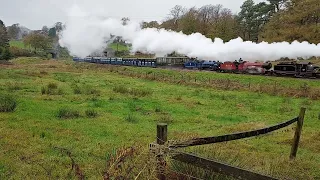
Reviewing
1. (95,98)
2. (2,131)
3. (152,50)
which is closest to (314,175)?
(2,131)

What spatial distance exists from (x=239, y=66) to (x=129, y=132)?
35302 mm

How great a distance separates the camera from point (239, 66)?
45156mm

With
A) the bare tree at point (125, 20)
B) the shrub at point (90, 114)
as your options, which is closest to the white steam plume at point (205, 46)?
the bare tree at point (125, 20)

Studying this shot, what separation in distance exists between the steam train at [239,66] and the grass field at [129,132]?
14.6 m

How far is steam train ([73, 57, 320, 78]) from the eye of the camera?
3710 centimetres

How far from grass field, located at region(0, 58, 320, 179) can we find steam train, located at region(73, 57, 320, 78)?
14.6 metres

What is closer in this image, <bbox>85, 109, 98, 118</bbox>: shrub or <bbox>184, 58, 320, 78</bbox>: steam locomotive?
<bbox>85, 109, 98, 118</bbox>: shrub

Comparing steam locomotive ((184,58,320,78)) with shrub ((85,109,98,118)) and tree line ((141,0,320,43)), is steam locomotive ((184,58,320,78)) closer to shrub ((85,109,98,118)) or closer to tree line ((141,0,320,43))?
tree line ((141,0,320,43))

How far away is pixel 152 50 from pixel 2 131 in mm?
52495

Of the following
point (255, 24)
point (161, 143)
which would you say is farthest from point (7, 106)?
point (255, 24)

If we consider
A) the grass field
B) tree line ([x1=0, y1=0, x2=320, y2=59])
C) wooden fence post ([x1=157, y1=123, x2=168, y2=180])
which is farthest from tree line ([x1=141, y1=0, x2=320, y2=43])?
wooden fence post ([x1=157, y1=123, x2=168, y2=180])

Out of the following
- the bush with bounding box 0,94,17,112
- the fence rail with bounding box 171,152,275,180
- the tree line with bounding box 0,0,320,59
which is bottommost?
the bush with bounding box 0,94,17,112

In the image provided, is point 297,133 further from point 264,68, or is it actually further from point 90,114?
point 264,68

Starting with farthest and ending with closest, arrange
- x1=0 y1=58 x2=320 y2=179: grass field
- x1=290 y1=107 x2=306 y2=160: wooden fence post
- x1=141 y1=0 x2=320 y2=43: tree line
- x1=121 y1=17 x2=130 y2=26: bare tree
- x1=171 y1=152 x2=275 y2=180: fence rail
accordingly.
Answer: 1. x1=121 y1=17 x2=130 y2=26: bare tree
2. x1=141 y1=0 x2=320 y2=43: tree line
3. x1=290 y1=107 x2=306 y2=160: wooden fence post
4. x1=0 y1=58 x2=320 y2=179: grass field
5. x1=171 y1=152 x2=275 y2=180: fence rail
